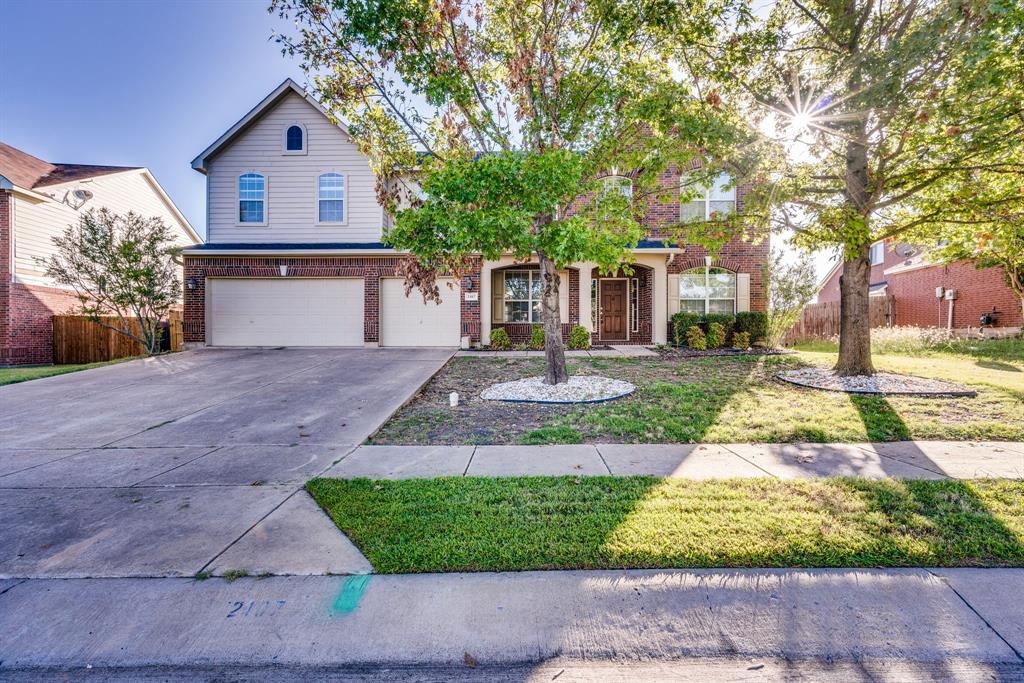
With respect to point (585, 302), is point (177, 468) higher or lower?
lower

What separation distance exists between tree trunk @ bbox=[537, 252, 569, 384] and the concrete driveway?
8.37 feet

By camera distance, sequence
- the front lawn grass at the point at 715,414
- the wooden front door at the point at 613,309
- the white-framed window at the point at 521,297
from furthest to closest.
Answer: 1. the wooden front door at the point at 613,309
2. the white-framed window at the point at 521,297
3. the front lawn grass at the point at 715,414

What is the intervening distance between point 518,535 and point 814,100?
28.3ft

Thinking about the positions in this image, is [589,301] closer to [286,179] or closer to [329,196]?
[329,196]

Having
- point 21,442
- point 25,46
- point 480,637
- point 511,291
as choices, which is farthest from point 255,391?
point 25,46

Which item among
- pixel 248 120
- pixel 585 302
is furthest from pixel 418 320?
pixel 248 120

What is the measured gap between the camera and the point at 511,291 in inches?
624

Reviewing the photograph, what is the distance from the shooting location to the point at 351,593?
2486 mm

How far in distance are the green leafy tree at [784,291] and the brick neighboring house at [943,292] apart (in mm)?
1753

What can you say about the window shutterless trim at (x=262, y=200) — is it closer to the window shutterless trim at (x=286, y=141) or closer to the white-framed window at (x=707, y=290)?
the window shutterless trim at (x=286, y=141)

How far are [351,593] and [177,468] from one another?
3.16m

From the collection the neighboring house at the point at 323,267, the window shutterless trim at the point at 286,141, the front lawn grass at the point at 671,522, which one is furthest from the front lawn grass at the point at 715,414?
the window shutterless trim at the point at 286,141

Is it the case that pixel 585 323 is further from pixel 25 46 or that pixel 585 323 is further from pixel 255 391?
pixel 25 46

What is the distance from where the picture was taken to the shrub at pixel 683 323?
1424 centimetres
